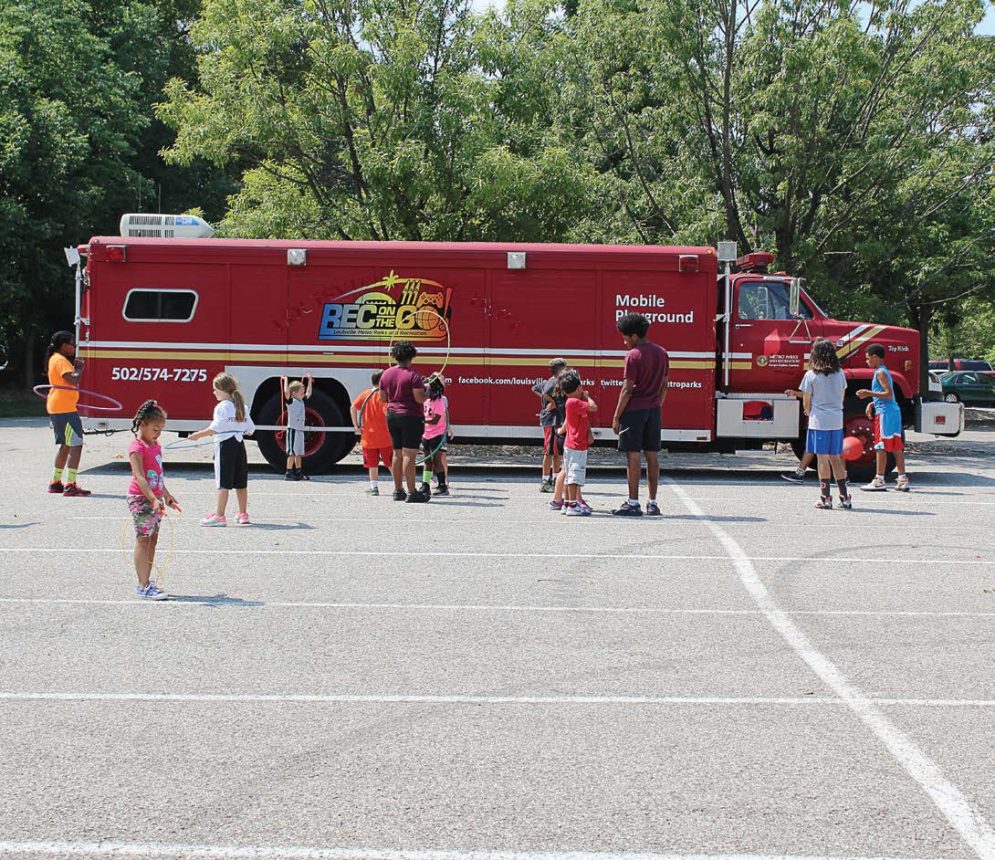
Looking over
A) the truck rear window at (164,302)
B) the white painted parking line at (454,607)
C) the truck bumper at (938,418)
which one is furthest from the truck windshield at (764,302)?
the white painted parking line at (454,607)

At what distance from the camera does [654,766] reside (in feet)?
16.0

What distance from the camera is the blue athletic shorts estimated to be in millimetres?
13359

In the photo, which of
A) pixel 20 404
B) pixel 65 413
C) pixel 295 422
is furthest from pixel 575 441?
pixel 20 404

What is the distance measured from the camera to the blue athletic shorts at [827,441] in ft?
43.8

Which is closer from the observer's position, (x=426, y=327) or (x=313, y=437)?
(x=313, y=437)

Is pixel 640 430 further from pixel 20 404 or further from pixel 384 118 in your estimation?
pixel 20 404

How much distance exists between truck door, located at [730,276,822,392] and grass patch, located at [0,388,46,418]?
2342cm

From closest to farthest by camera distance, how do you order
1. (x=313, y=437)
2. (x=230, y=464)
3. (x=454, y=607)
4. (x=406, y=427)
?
(x=454, y=607)
(x=230, y=464)
(x=406, y=427)
(x=313, y=437)

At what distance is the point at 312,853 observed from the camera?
Answer: 13.2 feet

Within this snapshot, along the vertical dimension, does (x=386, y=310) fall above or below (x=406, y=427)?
above

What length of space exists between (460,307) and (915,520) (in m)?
6.84

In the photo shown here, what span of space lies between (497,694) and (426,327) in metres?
11.4

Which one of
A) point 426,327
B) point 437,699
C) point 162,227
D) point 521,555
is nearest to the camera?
point 437,699

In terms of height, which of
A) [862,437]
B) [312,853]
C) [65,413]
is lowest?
[312,853]
